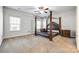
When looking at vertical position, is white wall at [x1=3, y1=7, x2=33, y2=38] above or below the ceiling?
below

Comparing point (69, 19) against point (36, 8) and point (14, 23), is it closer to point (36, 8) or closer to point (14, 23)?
point (36, 8)

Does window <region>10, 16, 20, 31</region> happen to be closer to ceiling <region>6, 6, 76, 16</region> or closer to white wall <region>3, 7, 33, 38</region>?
white wall <region>3, 7, 33, 38</region>

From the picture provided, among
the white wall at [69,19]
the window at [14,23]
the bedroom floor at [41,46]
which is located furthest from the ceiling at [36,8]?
the bedroom floor at [41,46]

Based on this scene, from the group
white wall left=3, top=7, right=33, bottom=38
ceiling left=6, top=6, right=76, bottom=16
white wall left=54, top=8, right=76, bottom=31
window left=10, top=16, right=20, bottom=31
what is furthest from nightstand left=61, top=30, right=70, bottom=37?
window left=10, top=16, right=20, bottom=31

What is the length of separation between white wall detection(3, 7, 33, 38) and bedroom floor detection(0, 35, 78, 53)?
4.0 inches

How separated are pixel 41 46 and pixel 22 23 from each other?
56 centimetres

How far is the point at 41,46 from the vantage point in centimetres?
151

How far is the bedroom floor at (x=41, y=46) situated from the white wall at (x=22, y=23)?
102 mm

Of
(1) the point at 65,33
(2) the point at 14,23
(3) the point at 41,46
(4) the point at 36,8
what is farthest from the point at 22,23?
(1) the point at 65,33

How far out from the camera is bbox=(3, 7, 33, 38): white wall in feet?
4.76

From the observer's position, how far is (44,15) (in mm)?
1541

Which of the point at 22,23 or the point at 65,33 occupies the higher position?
the point at 22,23
